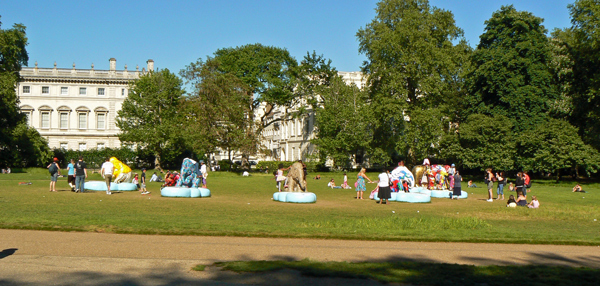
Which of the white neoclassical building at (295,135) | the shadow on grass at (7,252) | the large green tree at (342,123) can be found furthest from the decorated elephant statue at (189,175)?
the white neoclassical building at (295,135)

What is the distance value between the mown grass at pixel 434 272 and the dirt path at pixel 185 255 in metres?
0.41

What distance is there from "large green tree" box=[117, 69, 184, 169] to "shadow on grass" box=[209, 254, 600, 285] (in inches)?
2399

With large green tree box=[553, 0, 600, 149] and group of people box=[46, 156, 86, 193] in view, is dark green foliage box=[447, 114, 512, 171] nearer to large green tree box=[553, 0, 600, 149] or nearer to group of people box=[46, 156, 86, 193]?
large green tree box=[553, 0, 600, 149]

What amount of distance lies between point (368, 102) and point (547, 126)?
23.4m

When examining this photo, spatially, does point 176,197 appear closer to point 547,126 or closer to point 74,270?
point 74,270

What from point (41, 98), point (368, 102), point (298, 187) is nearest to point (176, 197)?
point (298, 187)

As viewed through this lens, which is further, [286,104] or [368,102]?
[286,104]

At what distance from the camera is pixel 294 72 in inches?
2913

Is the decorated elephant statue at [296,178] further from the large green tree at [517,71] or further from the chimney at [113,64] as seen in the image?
the chimney at [113,64]

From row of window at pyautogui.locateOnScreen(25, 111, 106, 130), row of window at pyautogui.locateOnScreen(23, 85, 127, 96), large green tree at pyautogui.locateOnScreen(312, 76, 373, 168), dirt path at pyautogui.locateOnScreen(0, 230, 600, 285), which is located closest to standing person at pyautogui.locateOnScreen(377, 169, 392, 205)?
dirt path at pyautogui.locateOnScreen(0, 230, 600, 285)

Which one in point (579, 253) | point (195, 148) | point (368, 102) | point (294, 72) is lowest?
point (579, 253)

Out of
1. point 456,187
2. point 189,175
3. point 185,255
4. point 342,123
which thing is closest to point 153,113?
point 342,123

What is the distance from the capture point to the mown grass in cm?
878

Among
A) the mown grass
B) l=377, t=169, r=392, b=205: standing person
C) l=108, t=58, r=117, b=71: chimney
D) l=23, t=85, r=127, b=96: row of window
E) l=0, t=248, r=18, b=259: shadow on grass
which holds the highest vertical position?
l=108, t=58, r=117, b=71: chimney
